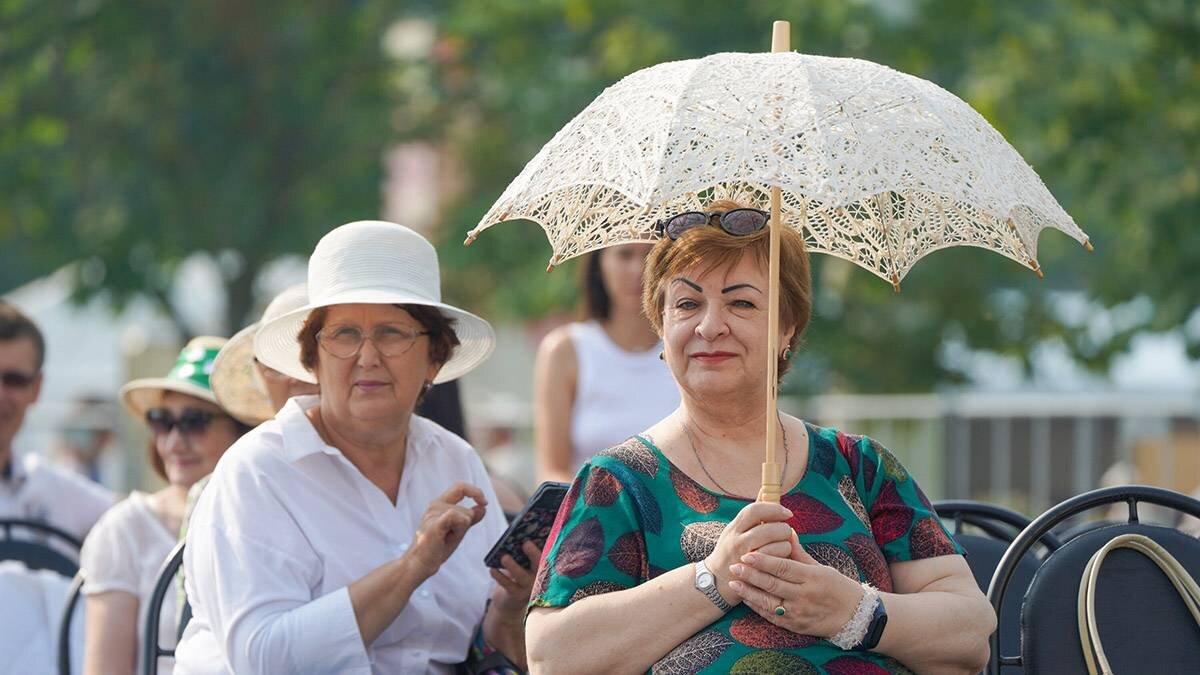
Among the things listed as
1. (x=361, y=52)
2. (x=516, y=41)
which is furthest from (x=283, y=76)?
(x=516, y=41)

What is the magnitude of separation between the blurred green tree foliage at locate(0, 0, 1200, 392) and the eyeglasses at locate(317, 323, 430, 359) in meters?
8.29

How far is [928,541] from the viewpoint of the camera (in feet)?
12.2

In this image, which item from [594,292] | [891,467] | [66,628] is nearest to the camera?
[891,467]

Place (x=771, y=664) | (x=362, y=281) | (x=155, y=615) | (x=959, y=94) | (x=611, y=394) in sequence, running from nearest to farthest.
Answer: (x=771, y=664) → (x=362, y=281) → (x=155, y=615) → (x=611, y=394) → (x=959, y=94)

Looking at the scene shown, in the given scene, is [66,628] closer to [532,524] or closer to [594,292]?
[532,524]

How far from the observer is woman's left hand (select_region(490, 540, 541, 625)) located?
13.6 ft

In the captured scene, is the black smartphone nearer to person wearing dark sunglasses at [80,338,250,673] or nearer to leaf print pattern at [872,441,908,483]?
leaf print pattern at [872,441,908,483]

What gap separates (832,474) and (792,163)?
740 mm

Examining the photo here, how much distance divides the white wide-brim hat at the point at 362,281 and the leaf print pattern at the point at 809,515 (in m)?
1.08

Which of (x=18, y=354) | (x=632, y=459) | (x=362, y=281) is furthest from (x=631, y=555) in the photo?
(x=18, y=354)

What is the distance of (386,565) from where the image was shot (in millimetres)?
4000

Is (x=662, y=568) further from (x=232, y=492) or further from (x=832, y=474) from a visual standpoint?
(x=232, y=492)

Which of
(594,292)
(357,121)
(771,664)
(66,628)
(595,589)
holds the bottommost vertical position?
(66,628)

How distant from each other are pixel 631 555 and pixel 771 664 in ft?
1.14
